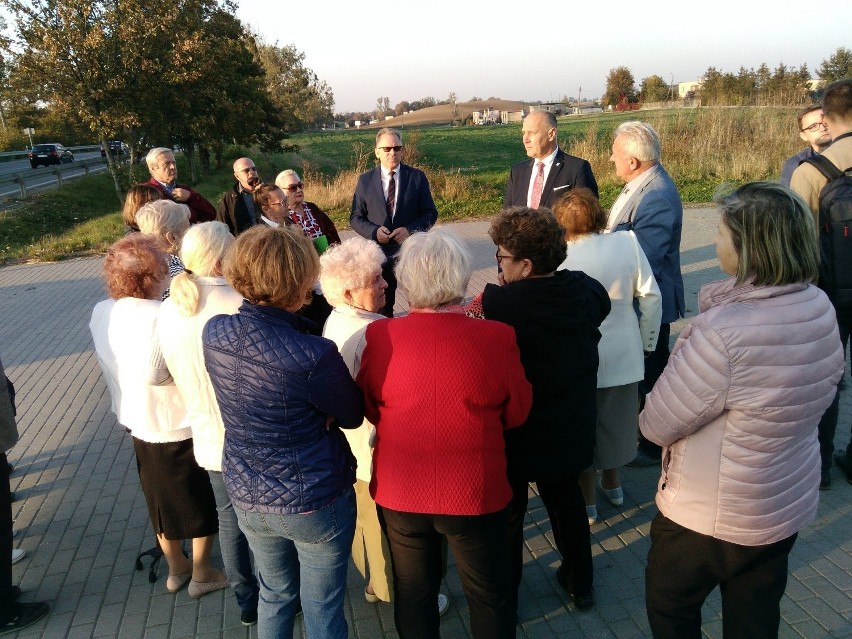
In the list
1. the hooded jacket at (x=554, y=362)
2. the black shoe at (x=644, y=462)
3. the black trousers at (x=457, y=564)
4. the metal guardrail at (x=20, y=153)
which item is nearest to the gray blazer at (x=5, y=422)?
the black trousers at (x=457, y=564)

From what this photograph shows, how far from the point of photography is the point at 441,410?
2.07 m

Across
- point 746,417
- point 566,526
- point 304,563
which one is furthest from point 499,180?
point 746,417

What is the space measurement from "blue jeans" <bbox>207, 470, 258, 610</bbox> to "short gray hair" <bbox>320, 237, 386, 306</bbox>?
967 mm

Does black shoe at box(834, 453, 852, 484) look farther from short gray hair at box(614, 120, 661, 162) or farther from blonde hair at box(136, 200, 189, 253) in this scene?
blonde hair at box(136, 200, 189, 253)

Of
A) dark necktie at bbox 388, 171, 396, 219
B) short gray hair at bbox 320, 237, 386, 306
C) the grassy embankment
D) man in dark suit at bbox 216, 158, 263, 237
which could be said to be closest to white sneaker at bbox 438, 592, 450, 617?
short gray hair at bbox 320, 237, 386, 306

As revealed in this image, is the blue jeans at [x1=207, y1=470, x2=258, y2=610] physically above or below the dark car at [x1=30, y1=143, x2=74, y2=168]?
below

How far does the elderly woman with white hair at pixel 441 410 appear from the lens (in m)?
2.06

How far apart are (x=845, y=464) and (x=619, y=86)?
9134 cm

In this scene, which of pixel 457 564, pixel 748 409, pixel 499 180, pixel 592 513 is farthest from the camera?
pixel 499 180

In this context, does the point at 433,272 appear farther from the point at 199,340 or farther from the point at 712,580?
the point at 712,580

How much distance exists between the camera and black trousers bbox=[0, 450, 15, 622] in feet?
9.56

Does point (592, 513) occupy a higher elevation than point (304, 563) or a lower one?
lower

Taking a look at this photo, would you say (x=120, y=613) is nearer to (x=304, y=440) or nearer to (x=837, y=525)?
(x=304, y=440)

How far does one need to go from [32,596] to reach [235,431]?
6.85 ft
